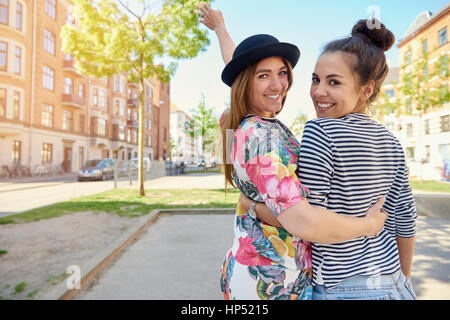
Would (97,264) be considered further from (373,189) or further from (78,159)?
(78,159)

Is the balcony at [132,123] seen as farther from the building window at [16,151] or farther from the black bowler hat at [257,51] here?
the black bowler hat at [257,51]

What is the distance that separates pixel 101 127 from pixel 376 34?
39203 mm

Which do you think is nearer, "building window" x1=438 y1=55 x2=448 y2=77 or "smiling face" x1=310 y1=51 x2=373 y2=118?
"smiling face" x1=310 y1=51 x2=373 y2=118

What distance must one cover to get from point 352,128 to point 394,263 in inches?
23.6

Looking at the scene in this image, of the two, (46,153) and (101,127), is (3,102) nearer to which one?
(46,153)

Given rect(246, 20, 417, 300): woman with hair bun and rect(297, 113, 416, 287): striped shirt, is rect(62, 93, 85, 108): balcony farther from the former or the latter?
rect(297, 113, 416, 287): striped shirt

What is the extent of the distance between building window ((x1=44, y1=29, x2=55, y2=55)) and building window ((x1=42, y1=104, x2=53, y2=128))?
5.22 metres

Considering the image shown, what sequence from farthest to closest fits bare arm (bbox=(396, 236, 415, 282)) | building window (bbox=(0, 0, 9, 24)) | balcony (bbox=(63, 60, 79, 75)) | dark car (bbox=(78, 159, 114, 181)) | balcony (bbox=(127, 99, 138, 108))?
balcony (bbox=(127, 99, 138, 108)) → balcony (bbox=(63, 60, 79, 75)) → building window (bbox=(0, 0, 9, 24)) → dark car (bbox=(78, 159, 114, 181)) → bare arm (bbox=(396, 236, 415, 282))

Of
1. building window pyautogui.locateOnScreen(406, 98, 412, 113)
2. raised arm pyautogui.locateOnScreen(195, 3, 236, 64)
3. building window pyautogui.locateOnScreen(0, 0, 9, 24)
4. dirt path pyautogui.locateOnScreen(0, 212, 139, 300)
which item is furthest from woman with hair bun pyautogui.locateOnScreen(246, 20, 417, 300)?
building window pyautogui.locateOnScreen(0, 0, 9, 24)

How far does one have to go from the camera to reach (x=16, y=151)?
22.7 m

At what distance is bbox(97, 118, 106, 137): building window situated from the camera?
3581 cm

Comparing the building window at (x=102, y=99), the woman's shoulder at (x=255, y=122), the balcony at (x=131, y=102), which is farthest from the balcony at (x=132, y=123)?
the woman's shoulder at (x=255, y=122)

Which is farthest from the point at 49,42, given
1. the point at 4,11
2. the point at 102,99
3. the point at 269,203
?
the point at 269,203
